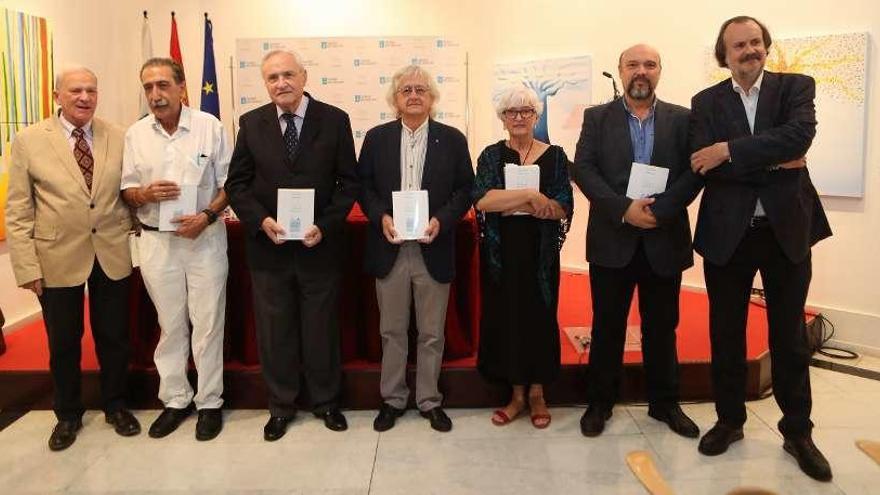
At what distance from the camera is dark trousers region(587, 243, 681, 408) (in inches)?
110

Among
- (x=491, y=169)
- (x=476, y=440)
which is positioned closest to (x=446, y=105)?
(x=491, y=169)

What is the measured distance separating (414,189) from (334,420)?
1.17m

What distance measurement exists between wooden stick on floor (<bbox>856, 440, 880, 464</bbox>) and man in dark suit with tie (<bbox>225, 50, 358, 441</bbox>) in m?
2.33

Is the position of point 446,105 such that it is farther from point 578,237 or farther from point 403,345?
point 403,345

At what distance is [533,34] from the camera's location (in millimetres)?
5637

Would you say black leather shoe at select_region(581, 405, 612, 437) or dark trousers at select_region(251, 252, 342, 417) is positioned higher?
dark trousers at select_region(251, 252, 342, 417)

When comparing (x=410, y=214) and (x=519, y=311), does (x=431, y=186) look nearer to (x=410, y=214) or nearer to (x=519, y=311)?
(x=410, y=214)

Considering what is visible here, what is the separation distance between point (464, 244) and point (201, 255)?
1264 mm

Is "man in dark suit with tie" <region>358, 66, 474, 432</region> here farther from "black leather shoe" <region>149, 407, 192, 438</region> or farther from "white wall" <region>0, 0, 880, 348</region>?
"white wall" <region>0, 0, 880, 348</region>

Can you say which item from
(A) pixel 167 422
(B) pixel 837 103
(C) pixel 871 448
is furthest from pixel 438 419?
(B) pixel 837 103

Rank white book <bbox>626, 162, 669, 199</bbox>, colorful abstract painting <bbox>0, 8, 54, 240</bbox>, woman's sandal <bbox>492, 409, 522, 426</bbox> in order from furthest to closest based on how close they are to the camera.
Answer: colorful abstract painting <bbox>0, 8, 54, 240</bbox> → woman's sandal <bbox>492, 409, 522, 426</bbox> → white book <bbox>626, 162, 669, 199</bbox>

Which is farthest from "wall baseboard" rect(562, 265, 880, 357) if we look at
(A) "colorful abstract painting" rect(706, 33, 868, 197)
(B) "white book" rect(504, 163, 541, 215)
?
(B) "white book" rect(504, 163, 541, 215)

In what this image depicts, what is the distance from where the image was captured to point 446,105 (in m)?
5.84

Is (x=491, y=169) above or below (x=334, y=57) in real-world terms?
below
